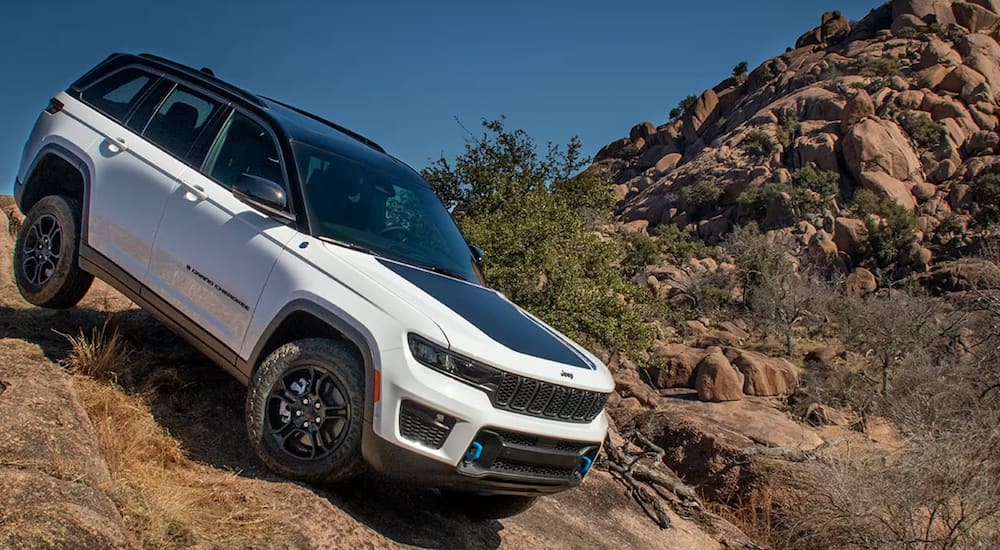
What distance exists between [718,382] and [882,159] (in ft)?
135

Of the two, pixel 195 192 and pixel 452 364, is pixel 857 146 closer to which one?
pixel 195 192

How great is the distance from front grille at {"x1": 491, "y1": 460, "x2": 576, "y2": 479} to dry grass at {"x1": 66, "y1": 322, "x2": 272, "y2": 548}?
1177 millimetres

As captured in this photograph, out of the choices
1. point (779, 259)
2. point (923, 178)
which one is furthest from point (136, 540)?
point (923, 178)

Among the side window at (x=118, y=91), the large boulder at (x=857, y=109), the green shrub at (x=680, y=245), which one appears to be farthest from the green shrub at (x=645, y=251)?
the side window at (x=118, y=91)

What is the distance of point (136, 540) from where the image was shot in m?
3.19

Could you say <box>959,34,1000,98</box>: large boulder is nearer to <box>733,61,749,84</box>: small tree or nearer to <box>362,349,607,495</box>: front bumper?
<box>733,61,749,84</box>: small tree

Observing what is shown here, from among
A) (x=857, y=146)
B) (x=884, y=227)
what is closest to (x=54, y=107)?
→ (x=884, y=227)

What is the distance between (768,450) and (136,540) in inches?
353

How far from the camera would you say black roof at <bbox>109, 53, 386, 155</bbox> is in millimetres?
5281

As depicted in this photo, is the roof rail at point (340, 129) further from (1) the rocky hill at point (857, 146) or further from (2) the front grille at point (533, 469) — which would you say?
(1) the rocky hill at point (857, 146)

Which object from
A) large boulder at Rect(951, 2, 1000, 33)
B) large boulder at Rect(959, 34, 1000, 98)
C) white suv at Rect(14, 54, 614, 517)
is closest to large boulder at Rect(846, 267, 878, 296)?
large boulder at Rect(959, 34, 1000, 98)

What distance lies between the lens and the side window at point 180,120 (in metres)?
5.36

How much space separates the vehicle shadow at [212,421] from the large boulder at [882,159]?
190 feet

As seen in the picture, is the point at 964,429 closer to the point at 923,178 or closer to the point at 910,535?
the point at 910,535
